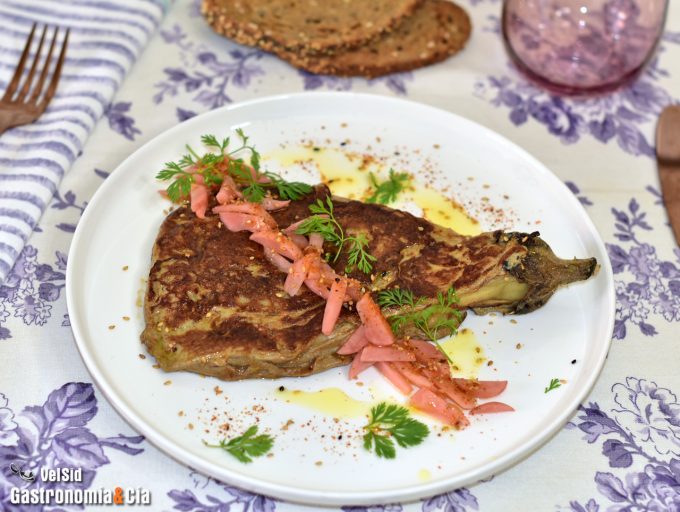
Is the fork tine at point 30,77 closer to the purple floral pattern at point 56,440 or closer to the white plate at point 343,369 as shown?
the white plate at point 343,369

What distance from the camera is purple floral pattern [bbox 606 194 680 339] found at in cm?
392

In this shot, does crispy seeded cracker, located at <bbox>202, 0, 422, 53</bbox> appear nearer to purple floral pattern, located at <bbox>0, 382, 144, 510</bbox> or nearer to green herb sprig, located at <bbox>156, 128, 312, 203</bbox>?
green herb sprig, located at <bbox>156, 128, 312, 203</bbox>

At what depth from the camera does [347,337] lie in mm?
3375

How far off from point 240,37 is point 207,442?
9.11 ft

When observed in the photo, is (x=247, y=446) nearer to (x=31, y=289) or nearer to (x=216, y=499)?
(x=216, y=499)

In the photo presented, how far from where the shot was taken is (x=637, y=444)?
3422mm

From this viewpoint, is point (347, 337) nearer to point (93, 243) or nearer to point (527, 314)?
point (527, 314)

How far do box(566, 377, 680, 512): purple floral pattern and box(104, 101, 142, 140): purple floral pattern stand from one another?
280cm

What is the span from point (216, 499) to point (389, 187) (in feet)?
5.81

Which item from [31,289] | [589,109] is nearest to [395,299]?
[31,289]

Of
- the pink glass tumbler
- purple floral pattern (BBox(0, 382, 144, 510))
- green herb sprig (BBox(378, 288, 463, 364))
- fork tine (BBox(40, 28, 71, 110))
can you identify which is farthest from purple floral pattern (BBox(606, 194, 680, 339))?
fork tine (BBox(40, 28, 71, 110))

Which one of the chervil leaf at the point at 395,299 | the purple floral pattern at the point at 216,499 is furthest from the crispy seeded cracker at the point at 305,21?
the purple floral pattern at the point at 216,499

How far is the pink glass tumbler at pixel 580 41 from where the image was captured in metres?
4.99

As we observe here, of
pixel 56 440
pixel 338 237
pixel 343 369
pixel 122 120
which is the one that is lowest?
pixel 56 440
